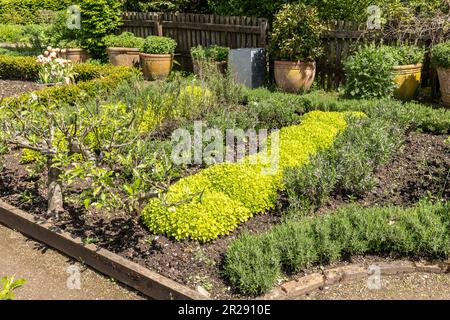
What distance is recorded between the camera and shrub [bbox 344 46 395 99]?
344 inches

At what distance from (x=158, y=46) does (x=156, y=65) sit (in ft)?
1.55

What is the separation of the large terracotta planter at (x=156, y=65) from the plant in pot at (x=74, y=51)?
2490 mm

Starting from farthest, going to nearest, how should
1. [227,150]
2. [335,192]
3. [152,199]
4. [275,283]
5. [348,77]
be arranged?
[348,77], [227,150], [335,192], [152,199], [275,283]

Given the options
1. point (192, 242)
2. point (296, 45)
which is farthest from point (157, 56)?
point (192, 242)

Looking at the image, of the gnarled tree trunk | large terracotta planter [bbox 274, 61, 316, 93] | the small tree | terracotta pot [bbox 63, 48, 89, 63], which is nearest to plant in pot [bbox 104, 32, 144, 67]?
terracotta pot [bbox 63, 48, 89, 63]

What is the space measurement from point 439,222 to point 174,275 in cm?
248

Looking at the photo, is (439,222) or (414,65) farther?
(414,65)

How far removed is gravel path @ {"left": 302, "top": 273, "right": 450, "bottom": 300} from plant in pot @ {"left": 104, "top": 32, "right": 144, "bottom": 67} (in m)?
10.1

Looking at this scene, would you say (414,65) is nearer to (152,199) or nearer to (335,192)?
(335,192)

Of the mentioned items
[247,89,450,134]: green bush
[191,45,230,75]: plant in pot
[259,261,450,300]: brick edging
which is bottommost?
[259,261,450,300]: brick edging

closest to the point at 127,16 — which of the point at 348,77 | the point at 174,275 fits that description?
the point at 348,77

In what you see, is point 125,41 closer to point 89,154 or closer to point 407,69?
point 407,69

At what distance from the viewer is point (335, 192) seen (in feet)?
18.5

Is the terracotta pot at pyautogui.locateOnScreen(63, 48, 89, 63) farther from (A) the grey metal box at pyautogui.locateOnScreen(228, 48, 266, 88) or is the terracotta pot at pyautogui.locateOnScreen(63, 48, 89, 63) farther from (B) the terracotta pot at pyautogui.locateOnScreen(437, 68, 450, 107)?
(B) the terracotta pot at pyautogui.locateOnScreen(437, 68, 450, 107)
